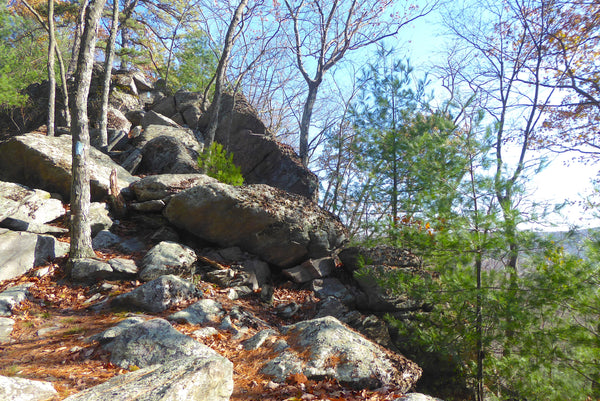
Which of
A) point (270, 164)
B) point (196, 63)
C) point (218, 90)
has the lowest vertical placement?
point (270, 164)

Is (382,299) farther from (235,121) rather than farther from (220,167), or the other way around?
(235,121)

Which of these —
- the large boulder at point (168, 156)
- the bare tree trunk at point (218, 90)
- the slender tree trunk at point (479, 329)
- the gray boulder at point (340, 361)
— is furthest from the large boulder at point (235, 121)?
the gray boulder at point (340, 361)

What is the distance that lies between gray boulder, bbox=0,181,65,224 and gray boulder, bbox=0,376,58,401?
5.42 m

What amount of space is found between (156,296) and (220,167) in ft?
14.9

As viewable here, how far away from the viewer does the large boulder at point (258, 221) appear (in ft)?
22.6

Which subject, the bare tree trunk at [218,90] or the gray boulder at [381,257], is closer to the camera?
the gray boulder at [381,257]

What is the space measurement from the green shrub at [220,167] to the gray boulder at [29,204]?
11.2 feet

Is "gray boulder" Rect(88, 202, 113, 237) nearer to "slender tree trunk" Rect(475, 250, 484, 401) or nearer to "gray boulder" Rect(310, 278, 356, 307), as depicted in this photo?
"gray boulder" Rect(310, 278, 356, 307)

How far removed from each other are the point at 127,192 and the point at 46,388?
21.6ft

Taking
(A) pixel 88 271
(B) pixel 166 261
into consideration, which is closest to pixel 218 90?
(B) pixel 166 261

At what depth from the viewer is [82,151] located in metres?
5.60

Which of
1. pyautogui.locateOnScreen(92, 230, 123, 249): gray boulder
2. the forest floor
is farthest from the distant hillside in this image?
pyautogui.locateOnScreen(92, 230, 123, 249): gray boulder

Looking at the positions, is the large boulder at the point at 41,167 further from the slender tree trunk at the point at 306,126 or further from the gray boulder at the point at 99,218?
the slender tree trunk at the point at 306,126

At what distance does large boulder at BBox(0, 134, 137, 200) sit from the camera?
7.23m
